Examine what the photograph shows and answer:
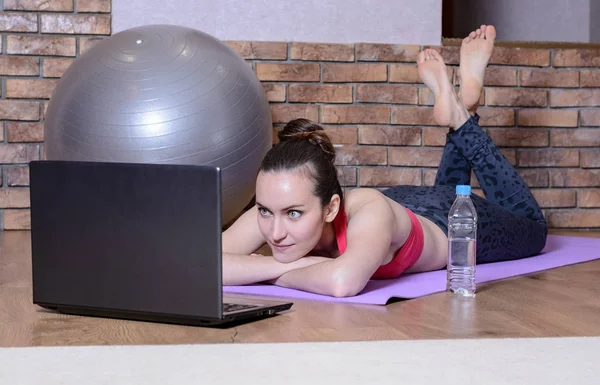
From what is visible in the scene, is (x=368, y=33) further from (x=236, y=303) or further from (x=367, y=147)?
(x=236, y=303)

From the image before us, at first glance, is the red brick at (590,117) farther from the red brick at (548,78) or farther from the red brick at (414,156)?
the red brick at (414,156)

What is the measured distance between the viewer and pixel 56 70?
3635 mm

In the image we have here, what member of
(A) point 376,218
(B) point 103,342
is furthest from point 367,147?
(B) point 103,342

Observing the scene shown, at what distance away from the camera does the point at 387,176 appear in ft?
12.6

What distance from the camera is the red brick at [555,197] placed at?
3.96m

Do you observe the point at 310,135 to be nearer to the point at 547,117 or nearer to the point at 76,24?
the point at 76,24

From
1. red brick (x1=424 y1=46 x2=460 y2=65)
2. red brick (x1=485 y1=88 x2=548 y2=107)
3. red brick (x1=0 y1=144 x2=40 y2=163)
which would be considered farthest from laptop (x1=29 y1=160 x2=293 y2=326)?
red brick (x1=485 y1=88 x2=548 y2=107)

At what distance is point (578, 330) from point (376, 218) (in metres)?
0.53

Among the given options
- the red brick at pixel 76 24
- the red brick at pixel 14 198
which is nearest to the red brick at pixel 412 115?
the red brick at pixel 76 24

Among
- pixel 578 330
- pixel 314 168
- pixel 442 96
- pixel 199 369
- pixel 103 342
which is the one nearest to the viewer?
pixel 199 369

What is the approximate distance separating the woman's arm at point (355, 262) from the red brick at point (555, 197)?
2.08 metres

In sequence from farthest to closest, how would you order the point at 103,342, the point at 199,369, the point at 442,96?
the point at 442,96 < the point at 103,342 < the point at 199,369

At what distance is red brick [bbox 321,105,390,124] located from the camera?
3773 mm

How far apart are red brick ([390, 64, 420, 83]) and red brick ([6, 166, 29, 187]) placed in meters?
1.59
